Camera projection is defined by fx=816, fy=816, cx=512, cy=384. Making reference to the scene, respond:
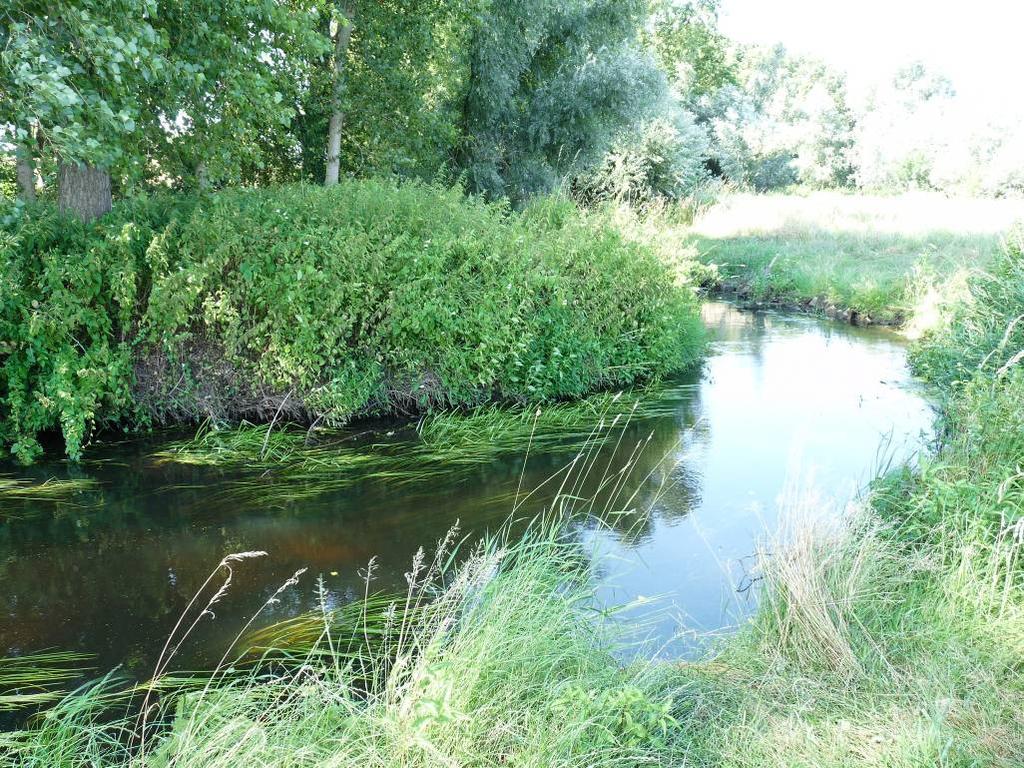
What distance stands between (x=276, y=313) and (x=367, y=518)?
8.14ft

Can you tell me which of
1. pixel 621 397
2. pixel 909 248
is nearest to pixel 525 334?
pixel 621 397

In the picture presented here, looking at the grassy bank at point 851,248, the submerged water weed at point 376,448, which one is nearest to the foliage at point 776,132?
the grassy bank at point 851,248

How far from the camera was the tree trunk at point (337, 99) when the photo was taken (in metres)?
13.6

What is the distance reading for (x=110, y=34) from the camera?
225 inches

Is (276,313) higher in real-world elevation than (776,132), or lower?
lower

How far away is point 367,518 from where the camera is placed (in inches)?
243

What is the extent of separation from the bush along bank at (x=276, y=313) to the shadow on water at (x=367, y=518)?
1.90 ft

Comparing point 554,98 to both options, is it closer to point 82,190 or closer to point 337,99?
point 337,99

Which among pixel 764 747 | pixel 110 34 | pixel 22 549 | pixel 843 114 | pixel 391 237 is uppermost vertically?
pixel 843 114

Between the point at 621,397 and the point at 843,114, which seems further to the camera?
the point at 843,114

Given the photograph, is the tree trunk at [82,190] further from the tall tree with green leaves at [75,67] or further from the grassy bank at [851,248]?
the grassy bank at [851,248]

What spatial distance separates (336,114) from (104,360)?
8170 millimetres

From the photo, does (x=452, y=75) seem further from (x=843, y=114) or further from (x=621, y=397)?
(x=843, y=114)

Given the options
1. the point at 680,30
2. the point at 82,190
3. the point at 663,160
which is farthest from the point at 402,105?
the point at 680,30
